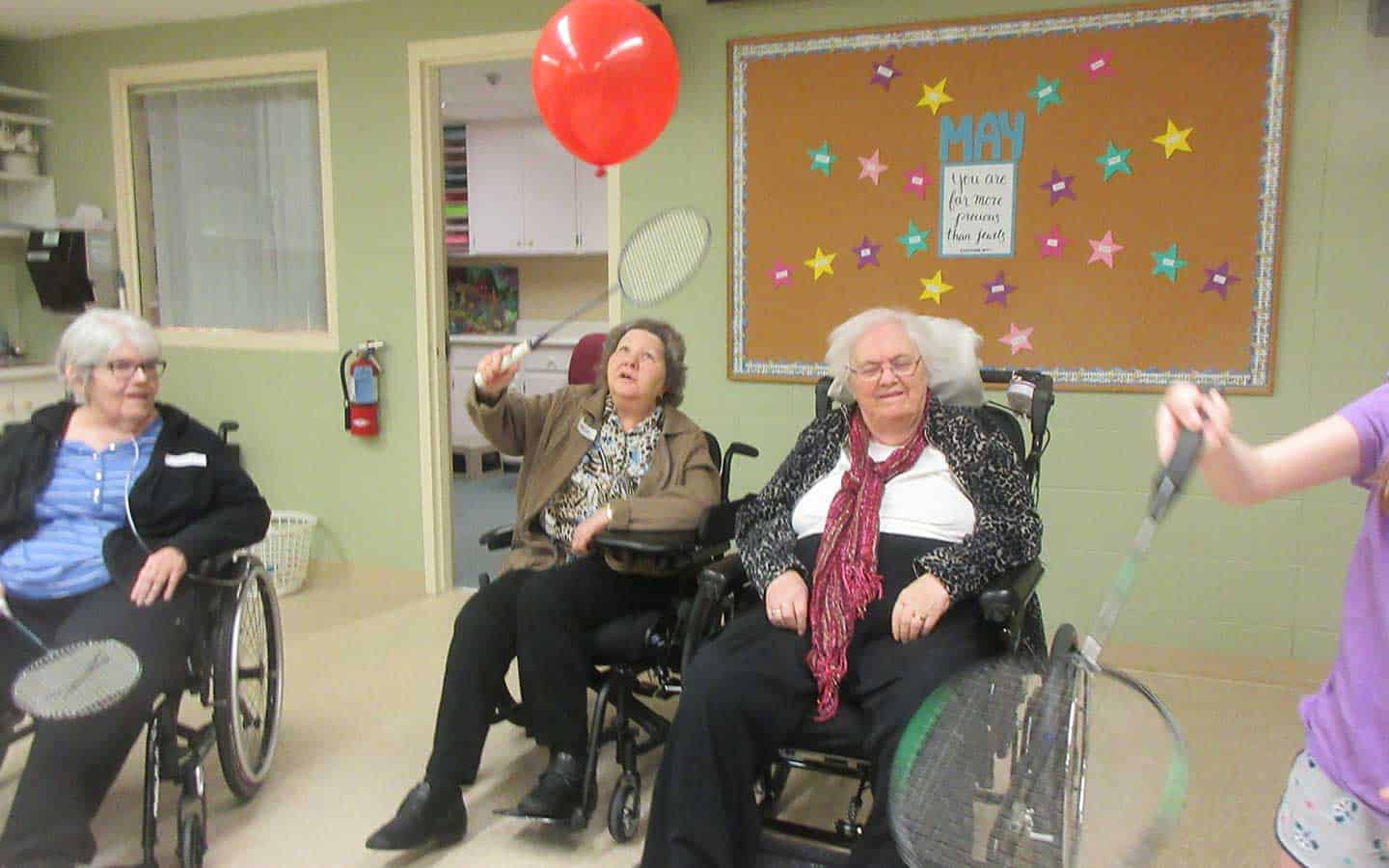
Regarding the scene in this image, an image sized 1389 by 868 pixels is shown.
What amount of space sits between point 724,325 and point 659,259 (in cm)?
63

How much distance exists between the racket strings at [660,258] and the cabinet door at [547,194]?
324 centimetres

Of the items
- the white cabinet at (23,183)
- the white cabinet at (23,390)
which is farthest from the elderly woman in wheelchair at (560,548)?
the white cabinet at (23,183)

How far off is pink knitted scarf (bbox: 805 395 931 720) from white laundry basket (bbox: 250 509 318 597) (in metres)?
2.59

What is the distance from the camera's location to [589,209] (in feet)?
20.2

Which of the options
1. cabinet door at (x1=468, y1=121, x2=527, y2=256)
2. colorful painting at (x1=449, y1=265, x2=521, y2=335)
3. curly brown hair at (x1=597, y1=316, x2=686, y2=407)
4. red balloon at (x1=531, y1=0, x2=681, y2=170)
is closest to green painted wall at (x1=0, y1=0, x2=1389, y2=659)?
red balloon at (x1=531, y1=0, x2=681, y2=170)

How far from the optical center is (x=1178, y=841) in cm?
226

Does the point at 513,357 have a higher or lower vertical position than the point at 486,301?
lower

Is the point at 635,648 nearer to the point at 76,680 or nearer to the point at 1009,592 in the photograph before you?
the point at 1009,592

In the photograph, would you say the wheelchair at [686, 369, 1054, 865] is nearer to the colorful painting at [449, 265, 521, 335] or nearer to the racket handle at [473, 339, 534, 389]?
→ the racket handle at [473, 339, 534, 389]

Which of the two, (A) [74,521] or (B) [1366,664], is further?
(A) [74,521]

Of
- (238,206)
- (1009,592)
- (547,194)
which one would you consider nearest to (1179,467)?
(1009,592)

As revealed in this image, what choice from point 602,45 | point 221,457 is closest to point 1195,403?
point 602,45

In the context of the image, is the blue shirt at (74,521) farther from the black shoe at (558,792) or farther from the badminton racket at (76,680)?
the black shoe at (558,792)

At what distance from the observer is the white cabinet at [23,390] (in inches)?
169
